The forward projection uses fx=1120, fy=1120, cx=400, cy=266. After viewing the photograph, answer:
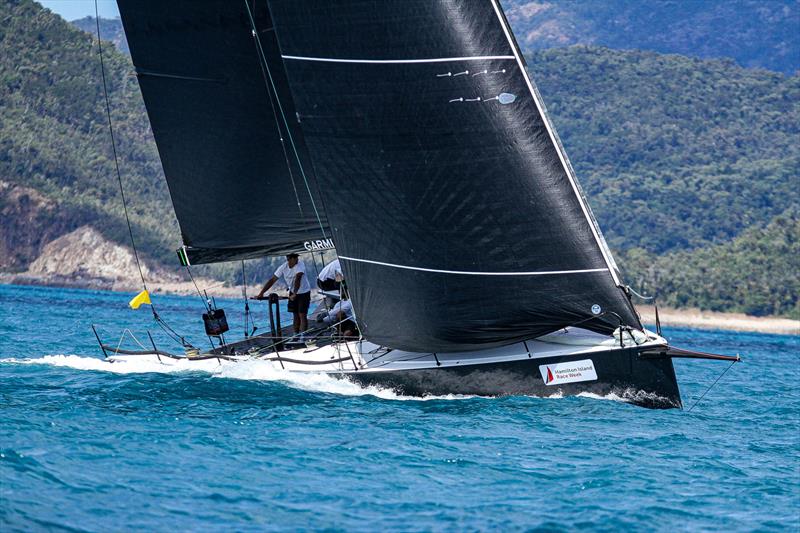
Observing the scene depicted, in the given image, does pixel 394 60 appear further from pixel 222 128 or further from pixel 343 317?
pixel 343 317

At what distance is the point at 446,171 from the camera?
14328 millimetres

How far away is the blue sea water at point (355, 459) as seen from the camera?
9398mm

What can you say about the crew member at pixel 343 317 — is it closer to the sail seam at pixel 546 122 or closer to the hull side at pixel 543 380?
the hull side at pixel 543 380

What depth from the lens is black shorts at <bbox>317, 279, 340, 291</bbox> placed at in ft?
57.3

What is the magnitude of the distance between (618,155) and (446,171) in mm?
131533

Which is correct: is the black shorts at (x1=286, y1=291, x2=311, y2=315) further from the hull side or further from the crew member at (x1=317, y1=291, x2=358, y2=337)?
the hull side

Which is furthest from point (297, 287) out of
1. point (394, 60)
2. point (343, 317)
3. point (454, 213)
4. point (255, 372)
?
point (394, 60)

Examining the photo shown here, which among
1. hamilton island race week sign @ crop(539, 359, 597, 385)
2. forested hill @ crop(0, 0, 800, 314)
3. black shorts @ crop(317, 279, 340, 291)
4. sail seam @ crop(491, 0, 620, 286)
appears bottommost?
hamilton island race week sign @ crop(539, 359, 597, 385)

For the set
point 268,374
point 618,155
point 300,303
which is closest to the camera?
point 268,374

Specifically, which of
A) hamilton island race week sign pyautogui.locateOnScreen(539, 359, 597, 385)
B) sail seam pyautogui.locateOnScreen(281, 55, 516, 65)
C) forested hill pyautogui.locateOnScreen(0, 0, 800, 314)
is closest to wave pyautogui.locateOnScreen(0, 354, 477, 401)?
hamilton island race week sign pyautogui.locateOnScreen(539, 359, 597, 385)

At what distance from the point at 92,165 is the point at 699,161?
72.3 m

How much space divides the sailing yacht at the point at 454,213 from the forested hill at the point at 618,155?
238 ft

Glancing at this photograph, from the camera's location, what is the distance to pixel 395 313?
49.4 ft

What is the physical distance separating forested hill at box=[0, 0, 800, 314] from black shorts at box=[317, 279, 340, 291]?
2791 inches
